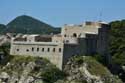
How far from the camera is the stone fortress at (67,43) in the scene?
81.9 meters

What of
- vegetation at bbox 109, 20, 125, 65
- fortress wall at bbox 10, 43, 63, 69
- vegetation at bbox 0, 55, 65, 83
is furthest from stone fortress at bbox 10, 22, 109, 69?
vegetation at bbox 109, 20, 125, 65

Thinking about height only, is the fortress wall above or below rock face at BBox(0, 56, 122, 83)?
above

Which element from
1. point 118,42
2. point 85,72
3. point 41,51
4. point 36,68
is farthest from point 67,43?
point 118,42

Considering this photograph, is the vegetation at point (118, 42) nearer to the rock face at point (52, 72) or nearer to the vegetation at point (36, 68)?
the rock face at point (52, 72)

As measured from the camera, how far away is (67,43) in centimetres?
8206

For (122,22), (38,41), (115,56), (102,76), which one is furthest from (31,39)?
(122,22)

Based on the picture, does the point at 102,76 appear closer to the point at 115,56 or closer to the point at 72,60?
the point at 72,60

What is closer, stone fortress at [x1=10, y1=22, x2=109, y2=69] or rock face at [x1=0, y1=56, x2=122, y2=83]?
rock face at [x1=0, y1=56, x2=122, y2=83]

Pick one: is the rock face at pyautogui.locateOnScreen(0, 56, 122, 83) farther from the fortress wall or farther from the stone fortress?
Result: the stone fortress

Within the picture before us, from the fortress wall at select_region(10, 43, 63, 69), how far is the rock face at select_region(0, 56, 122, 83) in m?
1.10

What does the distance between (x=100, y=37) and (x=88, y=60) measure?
26.7 ft

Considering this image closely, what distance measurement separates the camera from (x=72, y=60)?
8144cm

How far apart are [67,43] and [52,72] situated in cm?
543

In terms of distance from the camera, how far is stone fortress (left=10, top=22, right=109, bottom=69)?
81.9 meters
